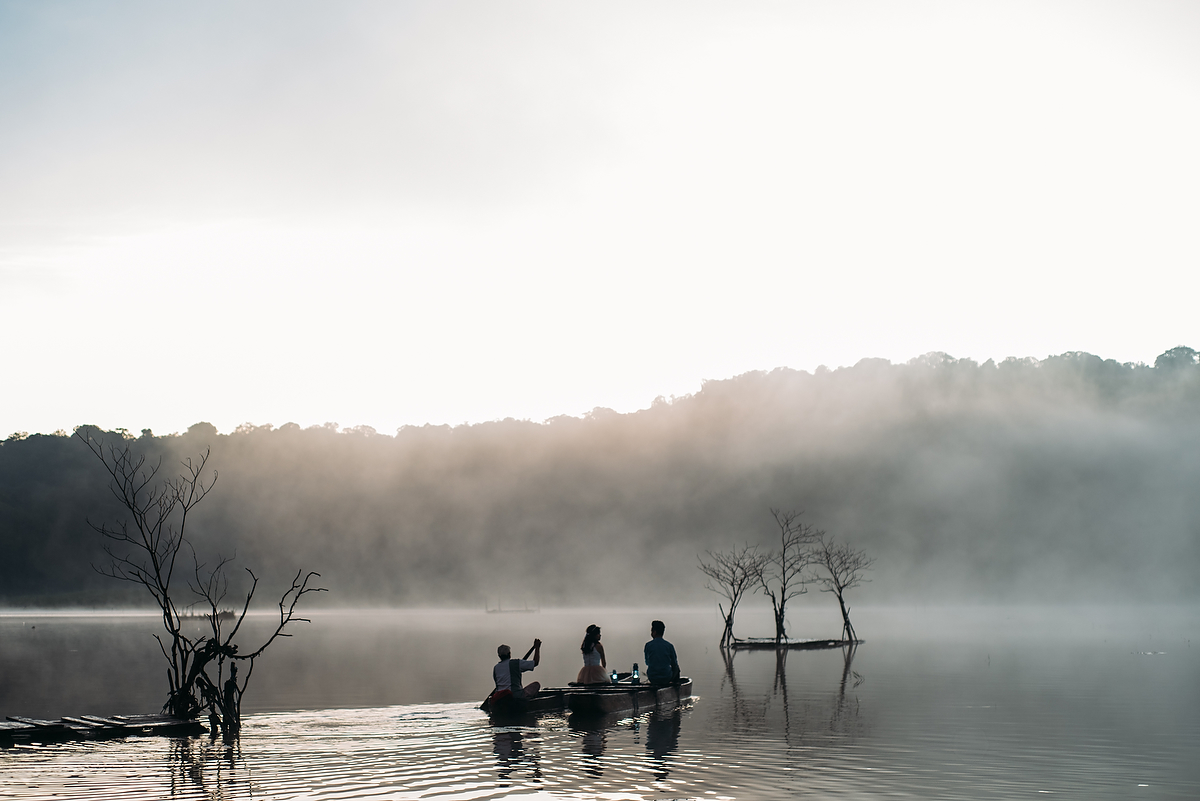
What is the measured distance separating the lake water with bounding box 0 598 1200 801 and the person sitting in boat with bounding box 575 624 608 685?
234 centimetres

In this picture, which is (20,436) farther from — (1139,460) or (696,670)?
(1139,460)

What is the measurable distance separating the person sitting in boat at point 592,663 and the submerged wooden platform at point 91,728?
11.4 m

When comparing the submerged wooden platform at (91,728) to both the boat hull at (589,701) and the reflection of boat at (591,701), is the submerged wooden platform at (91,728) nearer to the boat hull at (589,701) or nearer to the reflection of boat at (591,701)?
the boat hull at (589,701)

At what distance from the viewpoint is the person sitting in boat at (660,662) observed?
108ft

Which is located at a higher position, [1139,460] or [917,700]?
[1139,460]

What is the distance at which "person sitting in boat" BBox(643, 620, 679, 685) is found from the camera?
32.8 metres

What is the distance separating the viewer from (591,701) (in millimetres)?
28828

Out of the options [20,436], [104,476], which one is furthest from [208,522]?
[20,436]

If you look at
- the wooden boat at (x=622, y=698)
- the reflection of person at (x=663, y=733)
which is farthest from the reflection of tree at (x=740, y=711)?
the wooden boat at (x=622, y=698)

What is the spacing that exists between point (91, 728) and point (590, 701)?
12.5 m

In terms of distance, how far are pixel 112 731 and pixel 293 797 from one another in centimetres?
987

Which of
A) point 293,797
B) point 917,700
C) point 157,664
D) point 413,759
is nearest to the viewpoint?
A: point 293,797

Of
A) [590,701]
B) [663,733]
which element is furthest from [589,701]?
[663,733]

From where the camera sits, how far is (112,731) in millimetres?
25156
